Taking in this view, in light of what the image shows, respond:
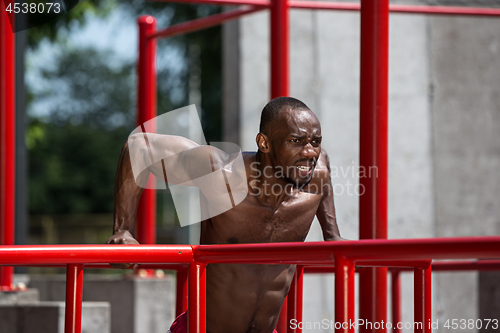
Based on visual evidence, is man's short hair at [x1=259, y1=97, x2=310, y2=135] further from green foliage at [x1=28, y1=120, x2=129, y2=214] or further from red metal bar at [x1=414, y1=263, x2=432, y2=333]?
green foliage at [x1=28, y1=120, x2=129, y2=214]

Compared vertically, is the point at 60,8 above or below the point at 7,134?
above

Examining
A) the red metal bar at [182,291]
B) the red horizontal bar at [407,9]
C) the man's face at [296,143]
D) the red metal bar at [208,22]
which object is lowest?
the red metal bar at [182,291]

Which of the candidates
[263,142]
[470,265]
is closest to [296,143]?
[263,142]

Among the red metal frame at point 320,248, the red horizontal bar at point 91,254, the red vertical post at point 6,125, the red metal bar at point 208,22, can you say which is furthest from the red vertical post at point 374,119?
the red vertical post at point 6,125

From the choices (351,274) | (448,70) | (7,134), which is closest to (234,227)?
(351,274)

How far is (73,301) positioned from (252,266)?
74cm

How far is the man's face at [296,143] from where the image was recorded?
2.02 meters

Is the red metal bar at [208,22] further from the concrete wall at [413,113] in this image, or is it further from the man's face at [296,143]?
the man's face at [296,143]

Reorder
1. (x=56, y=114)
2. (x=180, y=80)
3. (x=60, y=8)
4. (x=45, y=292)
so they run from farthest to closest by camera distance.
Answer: (x=56, y=114) < (x=180, y=80) < (x=45, y=292) < (x=60, y=8)

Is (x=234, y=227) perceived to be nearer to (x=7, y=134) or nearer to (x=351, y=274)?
A: (x=351, y=274)

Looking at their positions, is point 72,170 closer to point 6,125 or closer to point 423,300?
point 6,125

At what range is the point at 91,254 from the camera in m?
1.57

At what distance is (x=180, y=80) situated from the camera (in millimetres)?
17703

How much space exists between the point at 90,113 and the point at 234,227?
2839 centimetres
